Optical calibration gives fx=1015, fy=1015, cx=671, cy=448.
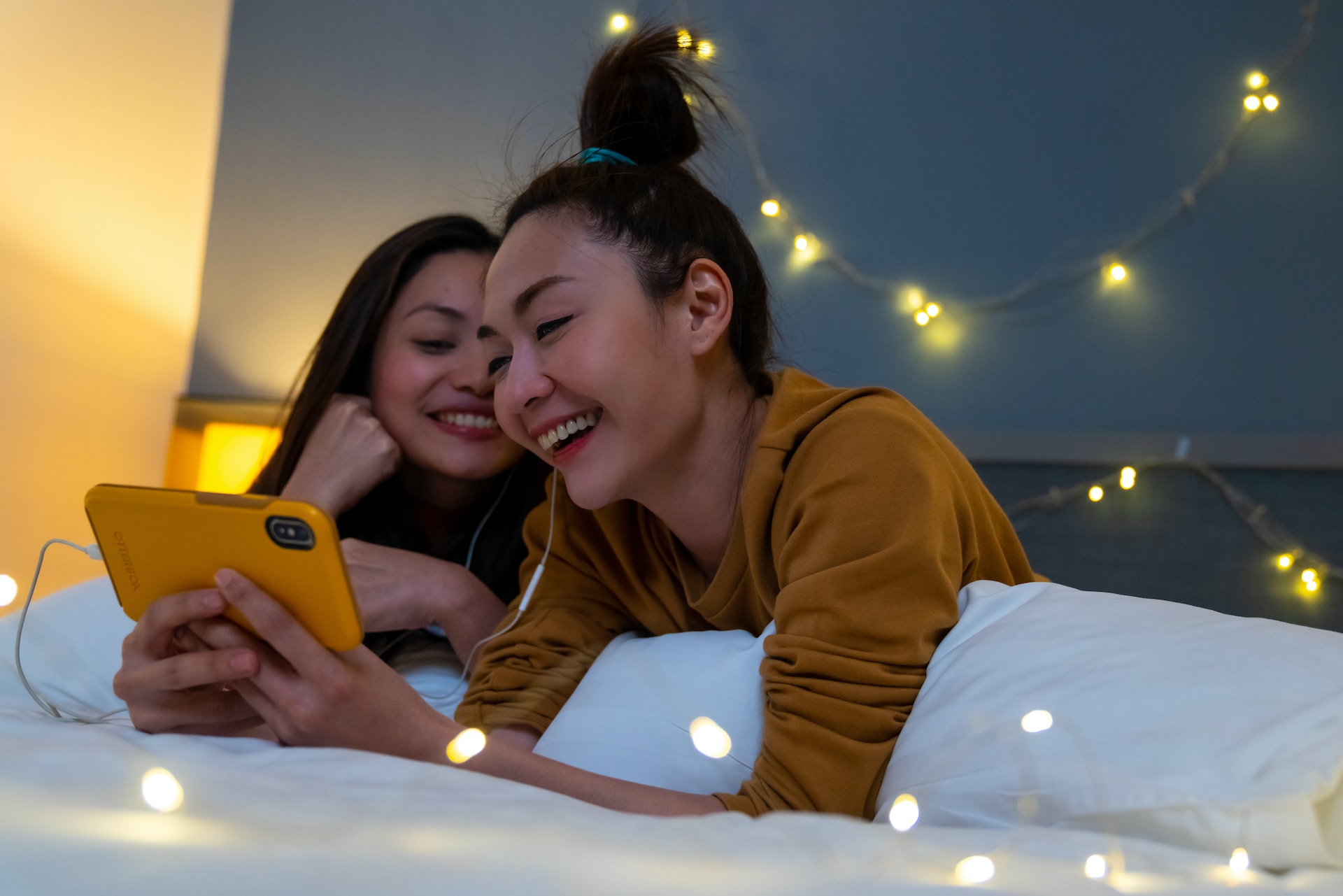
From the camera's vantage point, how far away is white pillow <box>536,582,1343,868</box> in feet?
1.81

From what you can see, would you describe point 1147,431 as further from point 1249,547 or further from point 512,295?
point 512,295

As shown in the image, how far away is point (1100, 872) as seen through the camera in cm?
48

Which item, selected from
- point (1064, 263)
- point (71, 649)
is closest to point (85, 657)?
point (71, 649)

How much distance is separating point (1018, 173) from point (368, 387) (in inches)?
45.2

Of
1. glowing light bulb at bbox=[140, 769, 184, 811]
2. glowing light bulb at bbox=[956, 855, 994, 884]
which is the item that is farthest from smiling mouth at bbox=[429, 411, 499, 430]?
glowing light bulb at bbox=[956, 855, 994, 884]

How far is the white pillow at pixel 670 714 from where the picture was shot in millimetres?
797

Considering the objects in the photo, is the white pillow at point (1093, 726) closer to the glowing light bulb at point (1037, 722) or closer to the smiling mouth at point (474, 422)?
the glowing light bulb at point (1037, 722)

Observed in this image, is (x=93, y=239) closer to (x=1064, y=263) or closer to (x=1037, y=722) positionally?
(x=1064, y=263)

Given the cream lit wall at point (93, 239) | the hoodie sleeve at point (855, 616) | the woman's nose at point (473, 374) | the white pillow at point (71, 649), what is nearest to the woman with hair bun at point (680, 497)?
the hoodie sleeve at point (855, 616)

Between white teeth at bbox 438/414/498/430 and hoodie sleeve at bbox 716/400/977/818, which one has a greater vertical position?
white teeth at bbox 438/414/498/430

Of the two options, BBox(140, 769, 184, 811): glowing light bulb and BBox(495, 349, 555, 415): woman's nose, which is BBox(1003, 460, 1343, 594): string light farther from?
BBox(140, 769, 184, 811): glowing light bulb

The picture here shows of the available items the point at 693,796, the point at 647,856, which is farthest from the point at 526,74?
the point at 647,856

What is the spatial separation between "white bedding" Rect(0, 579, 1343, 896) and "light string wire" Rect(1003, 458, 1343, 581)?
116 cm

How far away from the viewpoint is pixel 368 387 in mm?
1475
